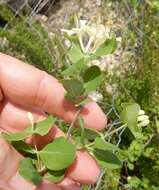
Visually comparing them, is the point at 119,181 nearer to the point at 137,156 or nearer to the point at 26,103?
the point at 137,156

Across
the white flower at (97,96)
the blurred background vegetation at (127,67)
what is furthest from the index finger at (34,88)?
the white flower at (97,96)

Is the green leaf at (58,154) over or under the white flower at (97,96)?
over

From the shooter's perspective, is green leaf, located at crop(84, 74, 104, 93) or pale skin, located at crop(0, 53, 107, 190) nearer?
green leaf, located at crop(84, 74, 104, 93)

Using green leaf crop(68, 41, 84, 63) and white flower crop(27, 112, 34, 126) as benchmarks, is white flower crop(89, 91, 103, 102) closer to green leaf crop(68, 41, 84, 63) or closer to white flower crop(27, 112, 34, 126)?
white flower crop(27, 112, 34, 126)

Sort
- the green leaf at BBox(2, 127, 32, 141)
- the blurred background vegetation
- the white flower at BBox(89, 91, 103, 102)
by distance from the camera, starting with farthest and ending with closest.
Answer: the white flower at BBox(89, 91, 103, 102) → the blurred background vegetation → the green leaf at BBox(2, 127, 32, 141)

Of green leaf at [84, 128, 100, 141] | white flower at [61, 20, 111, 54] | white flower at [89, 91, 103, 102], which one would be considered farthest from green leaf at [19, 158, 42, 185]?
white flower at [89, 91, 103, 102]

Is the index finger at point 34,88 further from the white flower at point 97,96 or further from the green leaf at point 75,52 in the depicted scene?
the white flower at point 97,96
